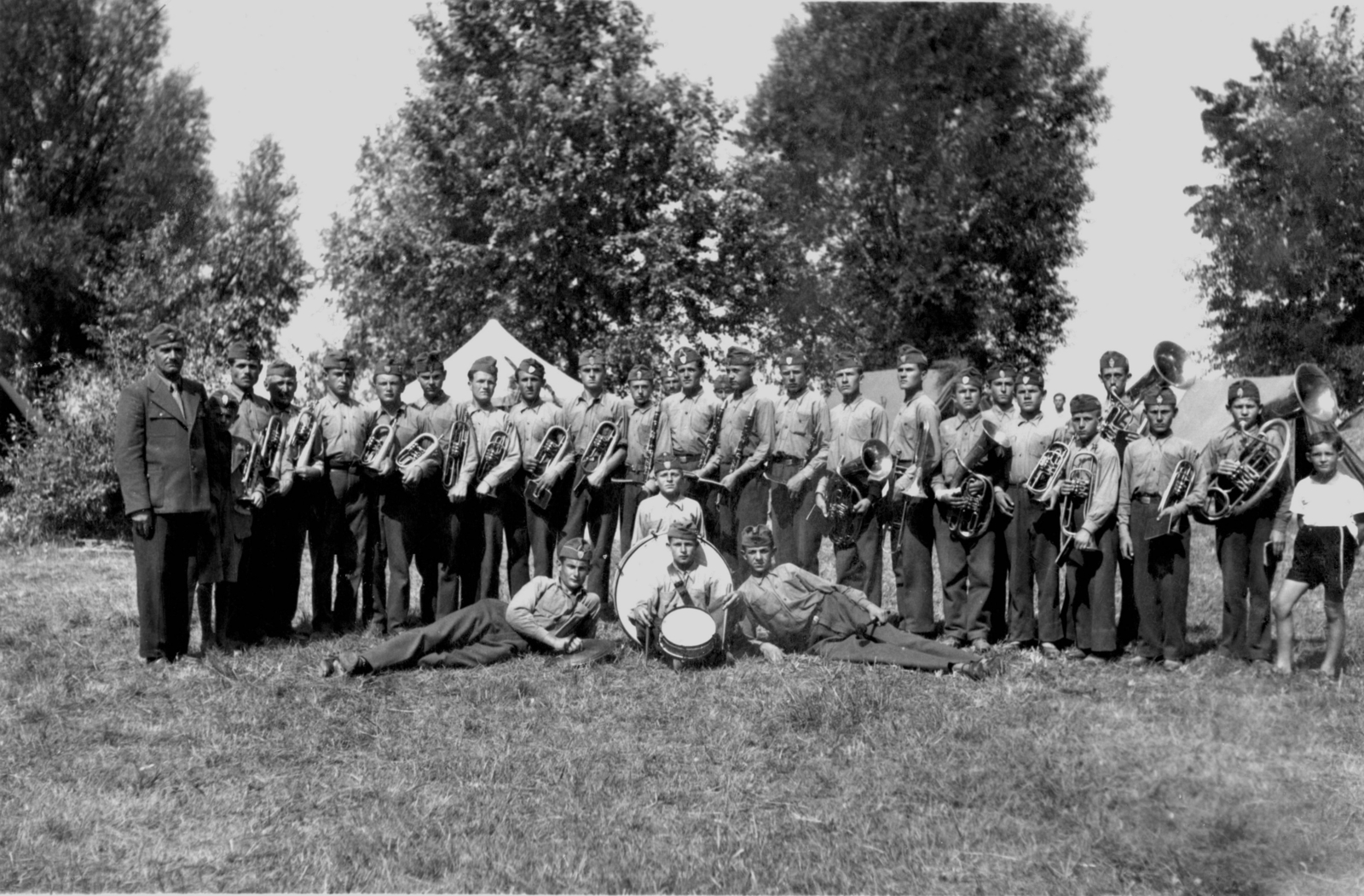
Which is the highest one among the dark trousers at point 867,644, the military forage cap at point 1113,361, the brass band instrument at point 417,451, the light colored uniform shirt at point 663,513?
the military forage cap at point 1113,361

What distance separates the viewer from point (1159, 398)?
912 cm

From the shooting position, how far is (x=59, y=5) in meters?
26.4

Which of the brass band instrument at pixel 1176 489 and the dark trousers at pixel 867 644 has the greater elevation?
the brass band instrument at pixel 1176 489

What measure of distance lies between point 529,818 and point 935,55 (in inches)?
921

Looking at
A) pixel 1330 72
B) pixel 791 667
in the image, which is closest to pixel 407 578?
pixel 791 667

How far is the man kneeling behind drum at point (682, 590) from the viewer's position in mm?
9031

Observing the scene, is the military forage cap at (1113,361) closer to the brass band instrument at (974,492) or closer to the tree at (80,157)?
the brass band instrument at (974,492)

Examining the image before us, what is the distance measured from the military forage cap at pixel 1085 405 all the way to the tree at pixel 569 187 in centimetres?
1712

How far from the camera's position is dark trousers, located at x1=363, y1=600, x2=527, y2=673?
872cm

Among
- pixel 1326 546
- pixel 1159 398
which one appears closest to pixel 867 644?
pixel 1159 398

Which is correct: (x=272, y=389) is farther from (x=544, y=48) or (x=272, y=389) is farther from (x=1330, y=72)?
(x=1330, y=72)

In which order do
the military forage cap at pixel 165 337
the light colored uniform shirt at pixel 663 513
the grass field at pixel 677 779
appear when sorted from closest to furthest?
the grass field at pixel 677 779, the military forage cap at pixel 165 337, the light colored uniform shirt at pixel 663 513

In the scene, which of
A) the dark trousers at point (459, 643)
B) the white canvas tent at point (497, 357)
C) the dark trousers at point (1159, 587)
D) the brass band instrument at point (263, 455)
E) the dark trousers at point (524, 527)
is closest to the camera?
the dark trousers at point (459, 643)

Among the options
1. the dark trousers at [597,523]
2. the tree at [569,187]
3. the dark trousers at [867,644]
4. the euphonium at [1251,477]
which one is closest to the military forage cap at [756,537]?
the dark trousers at [867,644]
